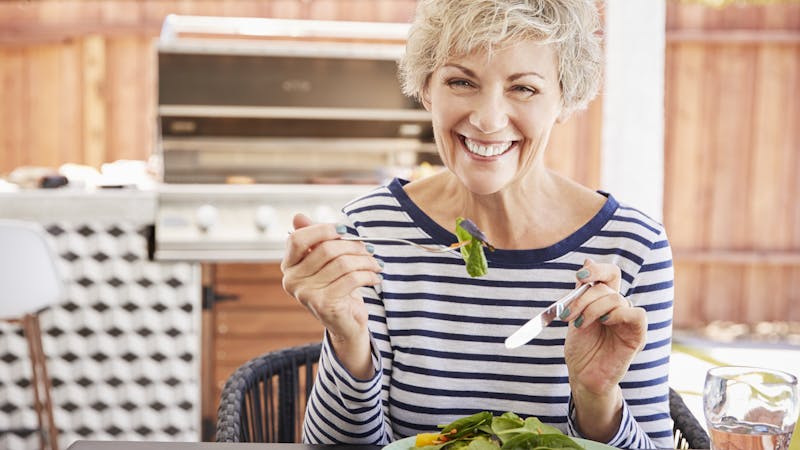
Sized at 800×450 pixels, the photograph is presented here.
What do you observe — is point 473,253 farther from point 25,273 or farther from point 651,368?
point 25,273

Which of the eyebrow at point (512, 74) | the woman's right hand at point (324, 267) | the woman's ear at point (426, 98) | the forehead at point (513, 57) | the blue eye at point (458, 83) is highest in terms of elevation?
the forehead at point (513, 57)

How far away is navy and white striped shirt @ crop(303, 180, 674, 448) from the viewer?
143 cm

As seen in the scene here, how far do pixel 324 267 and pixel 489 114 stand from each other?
382 mm

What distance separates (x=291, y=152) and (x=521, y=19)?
8.23ft

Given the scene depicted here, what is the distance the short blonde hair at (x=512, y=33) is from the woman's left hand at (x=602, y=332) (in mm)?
393

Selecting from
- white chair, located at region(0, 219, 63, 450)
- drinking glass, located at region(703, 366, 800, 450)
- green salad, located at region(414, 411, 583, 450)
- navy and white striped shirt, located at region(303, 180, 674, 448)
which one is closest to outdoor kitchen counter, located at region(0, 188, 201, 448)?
white chair, located at region(0, 219, 63, 450)

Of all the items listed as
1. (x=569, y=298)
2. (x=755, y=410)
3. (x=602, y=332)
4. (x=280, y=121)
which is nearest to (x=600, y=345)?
(x=602, y=332)

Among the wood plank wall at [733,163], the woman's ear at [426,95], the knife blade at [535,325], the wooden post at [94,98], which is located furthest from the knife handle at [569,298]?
the wooden post at [94,98]

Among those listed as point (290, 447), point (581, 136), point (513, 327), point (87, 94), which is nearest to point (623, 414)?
point (513, 327)

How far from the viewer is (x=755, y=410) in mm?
976

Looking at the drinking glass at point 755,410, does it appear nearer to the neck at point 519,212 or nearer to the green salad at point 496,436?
the green salad at point 496,436

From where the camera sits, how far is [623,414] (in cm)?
124

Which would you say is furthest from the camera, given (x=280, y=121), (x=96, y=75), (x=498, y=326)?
(x=96, y=75)

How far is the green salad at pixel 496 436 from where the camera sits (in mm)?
980
